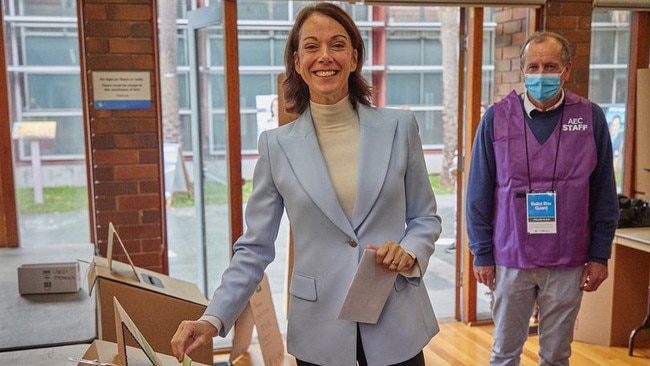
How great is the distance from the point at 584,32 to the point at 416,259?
3.17 m

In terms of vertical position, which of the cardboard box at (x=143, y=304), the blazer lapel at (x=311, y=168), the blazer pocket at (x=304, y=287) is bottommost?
the cardboard box at (x=143, y=304)

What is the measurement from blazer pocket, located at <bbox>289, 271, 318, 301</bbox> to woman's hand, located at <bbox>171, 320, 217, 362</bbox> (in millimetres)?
230

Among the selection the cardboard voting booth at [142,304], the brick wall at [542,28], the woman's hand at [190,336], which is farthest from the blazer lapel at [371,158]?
the brick wall at [542,28]

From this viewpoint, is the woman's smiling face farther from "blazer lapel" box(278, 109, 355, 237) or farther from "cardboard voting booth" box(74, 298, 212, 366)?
"cardboard voting booth" box(74, 298, 212, 366)

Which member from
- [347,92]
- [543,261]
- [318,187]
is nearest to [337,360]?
[318,187]

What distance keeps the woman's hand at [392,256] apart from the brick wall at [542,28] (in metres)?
2.91

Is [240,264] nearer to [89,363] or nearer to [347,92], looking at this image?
[89,363]

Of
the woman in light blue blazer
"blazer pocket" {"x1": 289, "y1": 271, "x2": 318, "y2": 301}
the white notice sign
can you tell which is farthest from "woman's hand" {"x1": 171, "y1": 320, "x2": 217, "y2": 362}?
the white notice sign

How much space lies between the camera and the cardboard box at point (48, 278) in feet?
7.29

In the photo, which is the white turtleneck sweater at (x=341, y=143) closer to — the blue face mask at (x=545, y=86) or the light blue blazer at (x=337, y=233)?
the light blue blazer at (x=337, y=233)

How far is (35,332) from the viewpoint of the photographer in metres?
1.81

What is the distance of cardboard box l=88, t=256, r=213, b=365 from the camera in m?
2.13

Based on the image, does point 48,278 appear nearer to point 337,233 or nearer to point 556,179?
point 337,233

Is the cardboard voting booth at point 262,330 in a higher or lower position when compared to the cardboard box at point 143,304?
lower
